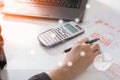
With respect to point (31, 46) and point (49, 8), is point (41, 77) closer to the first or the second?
point (31, 46)

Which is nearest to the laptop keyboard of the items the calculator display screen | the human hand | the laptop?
the laptop

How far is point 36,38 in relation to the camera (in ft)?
2.58

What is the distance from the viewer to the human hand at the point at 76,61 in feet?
2.21

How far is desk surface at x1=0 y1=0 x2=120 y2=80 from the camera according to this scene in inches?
26.9

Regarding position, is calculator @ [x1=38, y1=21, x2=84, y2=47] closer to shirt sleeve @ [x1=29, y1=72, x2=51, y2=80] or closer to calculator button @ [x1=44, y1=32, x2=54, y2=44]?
calculator button @ [x1=44, y1=32, x2=54, y2=44]

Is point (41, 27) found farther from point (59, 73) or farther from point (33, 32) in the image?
point (59, 73)

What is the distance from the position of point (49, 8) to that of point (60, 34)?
154 millimetres

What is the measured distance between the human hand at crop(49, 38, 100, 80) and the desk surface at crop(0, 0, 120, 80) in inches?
0.9

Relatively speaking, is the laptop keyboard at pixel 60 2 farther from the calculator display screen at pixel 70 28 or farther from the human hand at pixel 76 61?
the human hand at pixel 76 61

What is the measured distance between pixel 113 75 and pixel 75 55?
0.41 feet

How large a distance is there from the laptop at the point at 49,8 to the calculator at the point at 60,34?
0.05 metres

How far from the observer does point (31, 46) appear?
76cm

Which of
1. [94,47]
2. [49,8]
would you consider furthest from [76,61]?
[49,8]

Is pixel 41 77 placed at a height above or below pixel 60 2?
below
